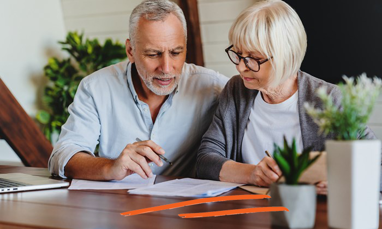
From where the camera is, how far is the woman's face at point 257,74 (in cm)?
174

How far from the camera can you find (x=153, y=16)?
211cm

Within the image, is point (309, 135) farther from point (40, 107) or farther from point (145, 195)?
point (40, 107)

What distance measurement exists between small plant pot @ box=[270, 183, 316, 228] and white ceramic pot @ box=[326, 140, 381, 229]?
55 millimetres

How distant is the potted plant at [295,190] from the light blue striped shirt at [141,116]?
1.20 meters

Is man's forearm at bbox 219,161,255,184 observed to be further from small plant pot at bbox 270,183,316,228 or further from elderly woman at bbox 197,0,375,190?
small plant pot at bbox 270,183,316,228

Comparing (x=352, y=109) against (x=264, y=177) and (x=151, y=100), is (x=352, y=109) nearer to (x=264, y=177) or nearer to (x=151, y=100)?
(x=264, y=177)

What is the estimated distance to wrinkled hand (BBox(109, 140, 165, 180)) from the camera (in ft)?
5.55

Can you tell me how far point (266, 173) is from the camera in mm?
1534

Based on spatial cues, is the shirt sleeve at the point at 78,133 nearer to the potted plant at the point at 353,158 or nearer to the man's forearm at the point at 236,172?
the man's forearm at the point at 236,172

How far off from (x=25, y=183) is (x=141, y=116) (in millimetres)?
611

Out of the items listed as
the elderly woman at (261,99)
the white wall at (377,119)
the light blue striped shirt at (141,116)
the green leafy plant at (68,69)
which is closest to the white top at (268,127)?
the elderly woman at (261,99)

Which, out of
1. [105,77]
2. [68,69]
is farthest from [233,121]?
[68,69]

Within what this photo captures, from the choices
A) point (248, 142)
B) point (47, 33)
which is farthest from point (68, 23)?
point (248, 142)

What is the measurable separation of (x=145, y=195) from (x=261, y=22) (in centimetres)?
67
